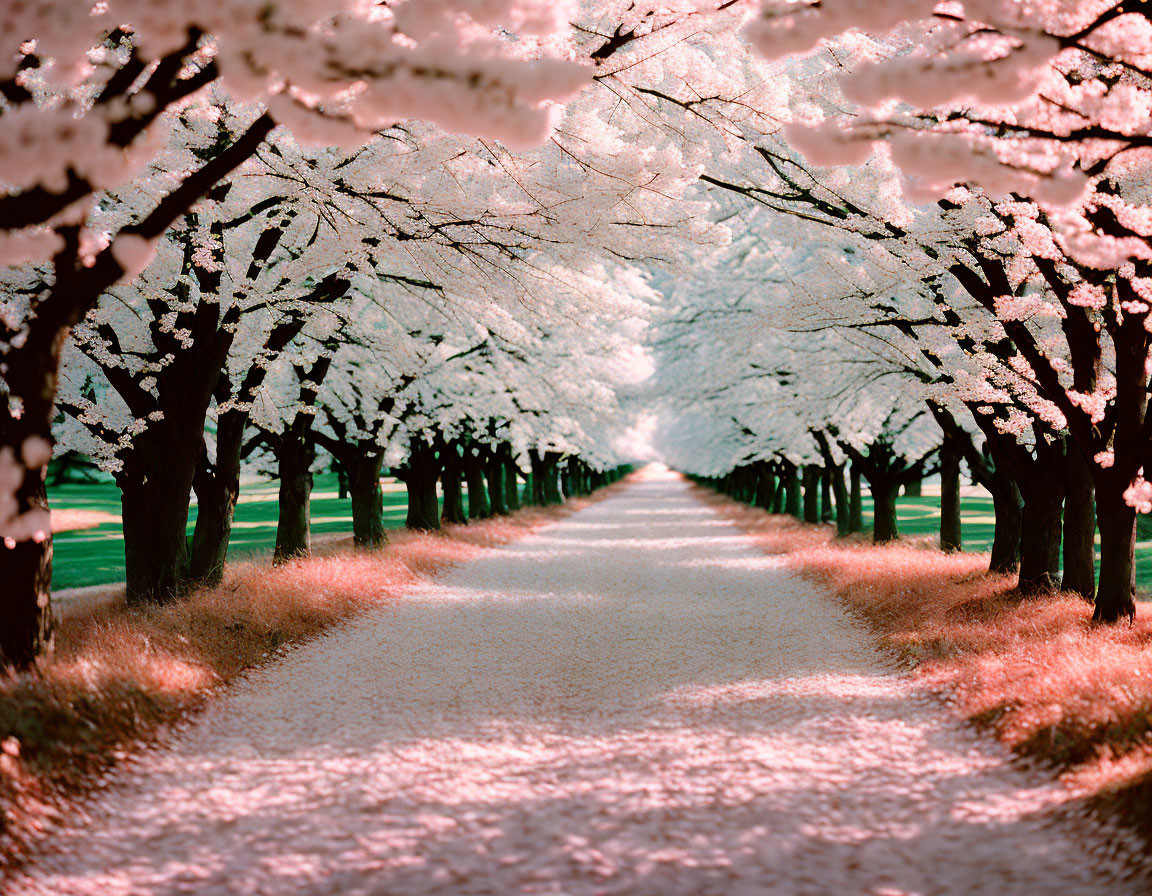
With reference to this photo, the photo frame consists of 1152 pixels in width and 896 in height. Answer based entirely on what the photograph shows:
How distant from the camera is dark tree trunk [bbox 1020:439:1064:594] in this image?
357 inches

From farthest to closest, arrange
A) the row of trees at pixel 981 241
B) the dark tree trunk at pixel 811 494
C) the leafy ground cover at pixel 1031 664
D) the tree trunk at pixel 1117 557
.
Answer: the dark tree trunk at pixel 811 494 → the tree trunk at pixel 1117 557 → the leafy ground cover at pixel 1031 664 → the row of trees at pixel 981 241

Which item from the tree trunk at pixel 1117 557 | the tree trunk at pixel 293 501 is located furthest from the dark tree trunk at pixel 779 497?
the tree trunk at pixel 1117 557

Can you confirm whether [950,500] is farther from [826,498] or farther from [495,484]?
[495,484]

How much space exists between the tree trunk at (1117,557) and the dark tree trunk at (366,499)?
12.1 m

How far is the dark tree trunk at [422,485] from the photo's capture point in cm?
1944

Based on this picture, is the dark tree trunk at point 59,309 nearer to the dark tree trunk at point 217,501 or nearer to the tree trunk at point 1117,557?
the dark tree trunk at point 217,501

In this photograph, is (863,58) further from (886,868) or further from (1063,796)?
(886,868)

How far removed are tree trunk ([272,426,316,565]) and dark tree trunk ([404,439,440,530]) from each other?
6040 mm

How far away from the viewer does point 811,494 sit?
80.8 ft

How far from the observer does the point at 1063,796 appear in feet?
14.0

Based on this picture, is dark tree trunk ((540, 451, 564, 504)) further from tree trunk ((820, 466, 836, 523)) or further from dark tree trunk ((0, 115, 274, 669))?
dark tree trunk ((0, 115, 274, 669))

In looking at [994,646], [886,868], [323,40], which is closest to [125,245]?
[323,40]

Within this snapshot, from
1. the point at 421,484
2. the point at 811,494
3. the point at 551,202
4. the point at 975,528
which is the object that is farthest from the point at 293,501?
the point at 975,528

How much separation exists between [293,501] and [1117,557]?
11360mm
